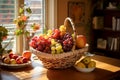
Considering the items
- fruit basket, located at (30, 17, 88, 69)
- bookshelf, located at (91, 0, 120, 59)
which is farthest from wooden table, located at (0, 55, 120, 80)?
bookshelf, located at (91, 0, 120, 59)

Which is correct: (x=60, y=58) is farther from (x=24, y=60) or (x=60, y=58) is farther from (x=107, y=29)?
(x=107, y=29)

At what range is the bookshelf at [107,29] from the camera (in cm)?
400

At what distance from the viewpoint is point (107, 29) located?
161 inches

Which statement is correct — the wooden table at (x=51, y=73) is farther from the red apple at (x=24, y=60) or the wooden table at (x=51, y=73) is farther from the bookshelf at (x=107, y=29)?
the bookshelf at (x=107, y=29)

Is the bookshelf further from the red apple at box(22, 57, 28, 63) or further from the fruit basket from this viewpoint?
the red apple at box(22, 57, 28, 63)

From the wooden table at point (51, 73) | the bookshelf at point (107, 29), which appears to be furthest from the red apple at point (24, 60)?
the bookshelf at point (107, 29)

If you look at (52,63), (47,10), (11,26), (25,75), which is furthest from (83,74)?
(47,10)

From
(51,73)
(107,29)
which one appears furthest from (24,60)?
(107,29)

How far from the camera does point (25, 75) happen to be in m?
1.71

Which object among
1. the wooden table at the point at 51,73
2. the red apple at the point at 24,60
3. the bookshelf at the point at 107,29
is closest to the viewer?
the wooden table at the point at 51,73

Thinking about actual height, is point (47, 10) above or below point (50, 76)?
above

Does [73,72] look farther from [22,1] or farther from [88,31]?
[88,31]

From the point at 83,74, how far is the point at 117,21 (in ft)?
7.92

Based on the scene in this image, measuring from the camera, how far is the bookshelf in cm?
400
